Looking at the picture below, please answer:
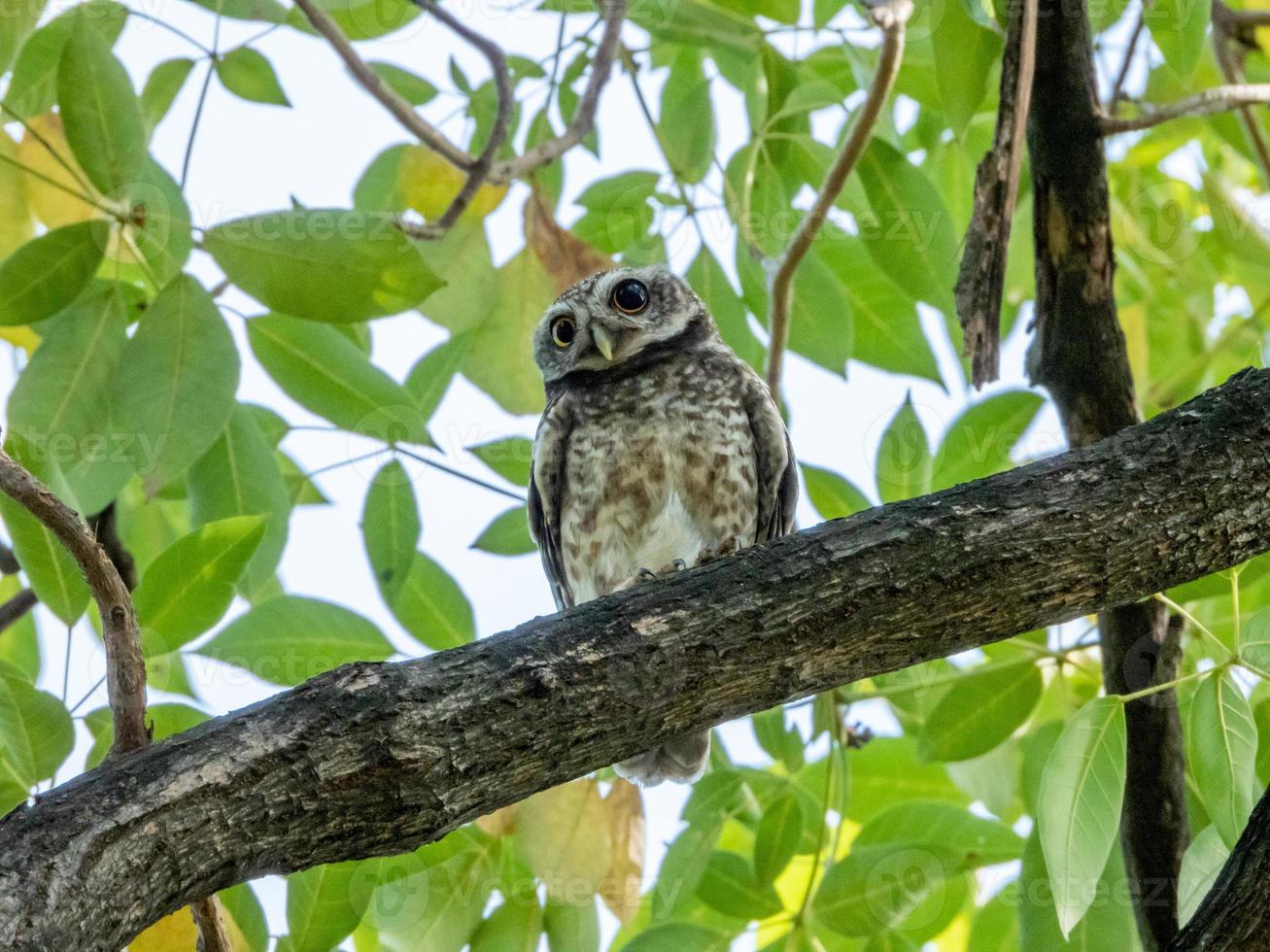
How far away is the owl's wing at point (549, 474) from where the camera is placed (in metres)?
3.86

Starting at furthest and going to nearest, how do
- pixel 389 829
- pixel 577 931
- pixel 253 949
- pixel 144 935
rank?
pixel 577 931, pixel 253 949, pixel 144 935, pixel 389 829

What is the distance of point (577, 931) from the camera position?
2.93m

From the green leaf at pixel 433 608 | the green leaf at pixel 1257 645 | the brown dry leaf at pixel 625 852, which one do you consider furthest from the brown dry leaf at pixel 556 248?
the green leaf at pixel 1257 645

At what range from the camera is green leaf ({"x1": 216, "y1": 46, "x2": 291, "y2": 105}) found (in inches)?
128

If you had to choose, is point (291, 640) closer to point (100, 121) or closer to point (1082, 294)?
point (100, 121)

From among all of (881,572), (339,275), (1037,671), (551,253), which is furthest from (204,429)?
(1037,671)

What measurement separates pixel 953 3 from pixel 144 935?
2.33 m

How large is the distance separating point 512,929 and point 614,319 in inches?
73.4

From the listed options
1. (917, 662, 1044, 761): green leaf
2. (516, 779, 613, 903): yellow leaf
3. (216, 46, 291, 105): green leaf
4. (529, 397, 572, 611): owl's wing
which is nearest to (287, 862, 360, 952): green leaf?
(516, 779, 613, 903): yellow leaf

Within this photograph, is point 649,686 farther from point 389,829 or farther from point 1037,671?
point 1037,671

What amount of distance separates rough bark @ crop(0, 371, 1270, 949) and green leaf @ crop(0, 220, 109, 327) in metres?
1.22

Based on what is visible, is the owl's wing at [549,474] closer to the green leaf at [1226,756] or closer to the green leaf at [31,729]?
the green leaf at [31,729]

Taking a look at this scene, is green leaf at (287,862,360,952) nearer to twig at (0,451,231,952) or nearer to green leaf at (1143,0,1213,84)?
twig at (0,451,231,952)

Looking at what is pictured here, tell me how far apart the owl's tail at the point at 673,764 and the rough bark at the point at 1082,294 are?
39.2 inches
